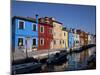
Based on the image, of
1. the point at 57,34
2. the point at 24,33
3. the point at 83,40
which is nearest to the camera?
the point at 24,33

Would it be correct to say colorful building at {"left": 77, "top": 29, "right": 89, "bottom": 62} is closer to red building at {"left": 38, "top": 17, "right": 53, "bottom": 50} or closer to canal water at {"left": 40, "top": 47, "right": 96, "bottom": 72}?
canal water at {"left": 40, "top": 47, "right": 96, "bottom": 72}

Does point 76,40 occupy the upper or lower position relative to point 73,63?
upper

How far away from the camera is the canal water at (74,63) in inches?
87.4

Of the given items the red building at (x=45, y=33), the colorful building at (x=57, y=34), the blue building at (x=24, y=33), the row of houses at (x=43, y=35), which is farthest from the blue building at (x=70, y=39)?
the blue building at (x=24, y=33)

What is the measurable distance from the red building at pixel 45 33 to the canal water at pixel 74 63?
0.21 meters

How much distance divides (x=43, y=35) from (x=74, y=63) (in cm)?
46

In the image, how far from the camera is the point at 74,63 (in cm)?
229

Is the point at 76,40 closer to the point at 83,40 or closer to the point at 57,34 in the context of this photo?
the point at 83,40

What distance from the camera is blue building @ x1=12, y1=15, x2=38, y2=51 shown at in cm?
208

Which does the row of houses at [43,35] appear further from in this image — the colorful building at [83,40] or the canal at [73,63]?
the canal at [73,63]

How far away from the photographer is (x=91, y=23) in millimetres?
2393

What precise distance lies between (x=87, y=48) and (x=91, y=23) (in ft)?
0.94

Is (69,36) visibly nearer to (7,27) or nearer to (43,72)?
(43,72)

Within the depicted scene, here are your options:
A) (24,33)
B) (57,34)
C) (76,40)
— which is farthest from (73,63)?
(24,33)
